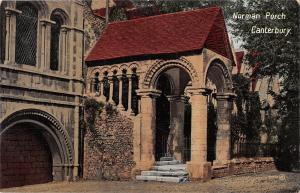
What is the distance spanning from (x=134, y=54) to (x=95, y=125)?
3.29 meters

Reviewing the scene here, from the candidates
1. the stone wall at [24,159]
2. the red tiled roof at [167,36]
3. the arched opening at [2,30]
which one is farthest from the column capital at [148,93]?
the arched opening at [2,30]

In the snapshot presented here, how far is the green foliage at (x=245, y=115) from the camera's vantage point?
A: 27391mm

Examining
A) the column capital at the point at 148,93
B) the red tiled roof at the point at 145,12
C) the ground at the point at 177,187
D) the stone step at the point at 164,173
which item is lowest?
the ground at the point at 177,187

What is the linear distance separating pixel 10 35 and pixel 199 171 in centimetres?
831

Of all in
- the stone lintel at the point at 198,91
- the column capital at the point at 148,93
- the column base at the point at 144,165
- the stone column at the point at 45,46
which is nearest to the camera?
the stone column at the point at 45,46

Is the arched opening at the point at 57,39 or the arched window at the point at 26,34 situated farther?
the arched opening at the point at 57,39

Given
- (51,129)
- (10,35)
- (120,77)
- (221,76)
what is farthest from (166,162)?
(10,35)

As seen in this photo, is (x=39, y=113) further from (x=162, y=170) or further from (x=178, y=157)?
(x=178, y=157)

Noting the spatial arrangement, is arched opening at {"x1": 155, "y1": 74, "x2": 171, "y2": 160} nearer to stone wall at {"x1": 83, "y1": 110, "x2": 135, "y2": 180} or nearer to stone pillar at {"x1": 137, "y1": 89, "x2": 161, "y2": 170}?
stone pillar at {"x1": 137, "y1": 89, "x2": 161, "y2": 170}

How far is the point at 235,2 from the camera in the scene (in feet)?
79.1

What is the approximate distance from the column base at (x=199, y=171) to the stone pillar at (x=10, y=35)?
7523mm

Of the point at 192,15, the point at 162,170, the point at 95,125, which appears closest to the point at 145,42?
the point at 192,15

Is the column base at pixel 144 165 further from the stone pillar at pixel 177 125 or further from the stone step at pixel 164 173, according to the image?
the stone pillar at pixel 177 125

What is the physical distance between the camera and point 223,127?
70.5 feet
